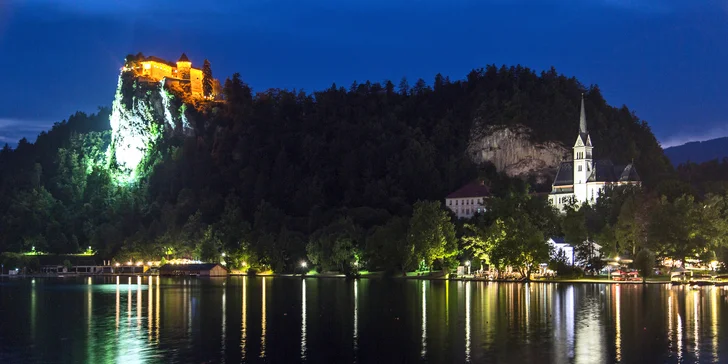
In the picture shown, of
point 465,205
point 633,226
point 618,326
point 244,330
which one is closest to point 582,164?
point 465,205

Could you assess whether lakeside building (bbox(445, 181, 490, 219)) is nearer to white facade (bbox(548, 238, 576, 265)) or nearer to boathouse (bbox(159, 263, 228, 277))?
white facade (bbox(548, 238, 576, 265))

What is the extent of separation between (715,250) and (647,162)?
64.9 m

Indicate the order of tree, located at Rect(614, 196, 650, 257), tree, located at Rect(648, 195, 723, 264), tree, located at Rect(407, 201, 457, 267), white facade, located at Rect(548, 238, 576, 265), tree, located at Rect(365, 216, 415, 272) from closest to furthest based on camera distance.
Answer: tree, located at Rect(648, 195, 723, 264), tree, located at Rect(614, 196, 650, 257), white facade, located at Rect(548, 238, 576, 265), tree, located at Rect(407, 201, 457, 267), tree, located at Rect(365, 216, 415, 272)

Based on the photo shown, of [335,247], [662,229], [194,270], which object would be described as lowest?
[194,270]

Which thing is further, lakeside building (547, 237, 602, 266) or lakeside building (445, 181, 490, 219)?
lakeside building (445, 181, 490, 219)

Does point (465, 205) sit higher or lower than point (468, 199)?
lower

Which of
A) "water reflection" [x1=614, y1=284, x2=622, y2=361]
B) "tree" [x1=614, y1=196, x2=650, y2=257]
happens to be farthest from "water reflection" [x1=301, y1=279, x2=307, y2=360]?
"tree" [x1=614, y1=196, x2=650, y2=257]

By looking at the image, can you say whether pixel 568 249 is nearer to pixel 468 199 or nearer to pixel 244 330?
pixel 468 199

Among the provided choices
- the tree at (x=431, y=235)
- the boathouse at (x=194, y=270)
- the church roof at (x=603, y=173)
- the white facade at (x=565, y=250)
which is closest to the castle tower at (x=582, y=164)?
the church roof at (x=603, y=173)

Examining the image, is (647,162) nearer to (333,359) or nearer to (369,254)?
(369,254)

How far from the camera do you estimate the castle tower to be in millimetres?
155625

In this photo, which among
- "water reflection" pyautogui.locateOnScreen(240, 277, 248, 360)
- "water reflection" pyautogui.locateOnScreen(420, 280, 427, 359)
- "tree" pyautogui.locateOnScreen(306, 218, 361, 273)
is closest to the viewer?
"water reflection" pyautogui.locateOnScreen(420, 280, 427, 359)

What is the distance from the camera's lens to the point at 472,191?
163125 millimetres

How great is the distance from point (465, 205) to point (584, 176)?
960 inches
